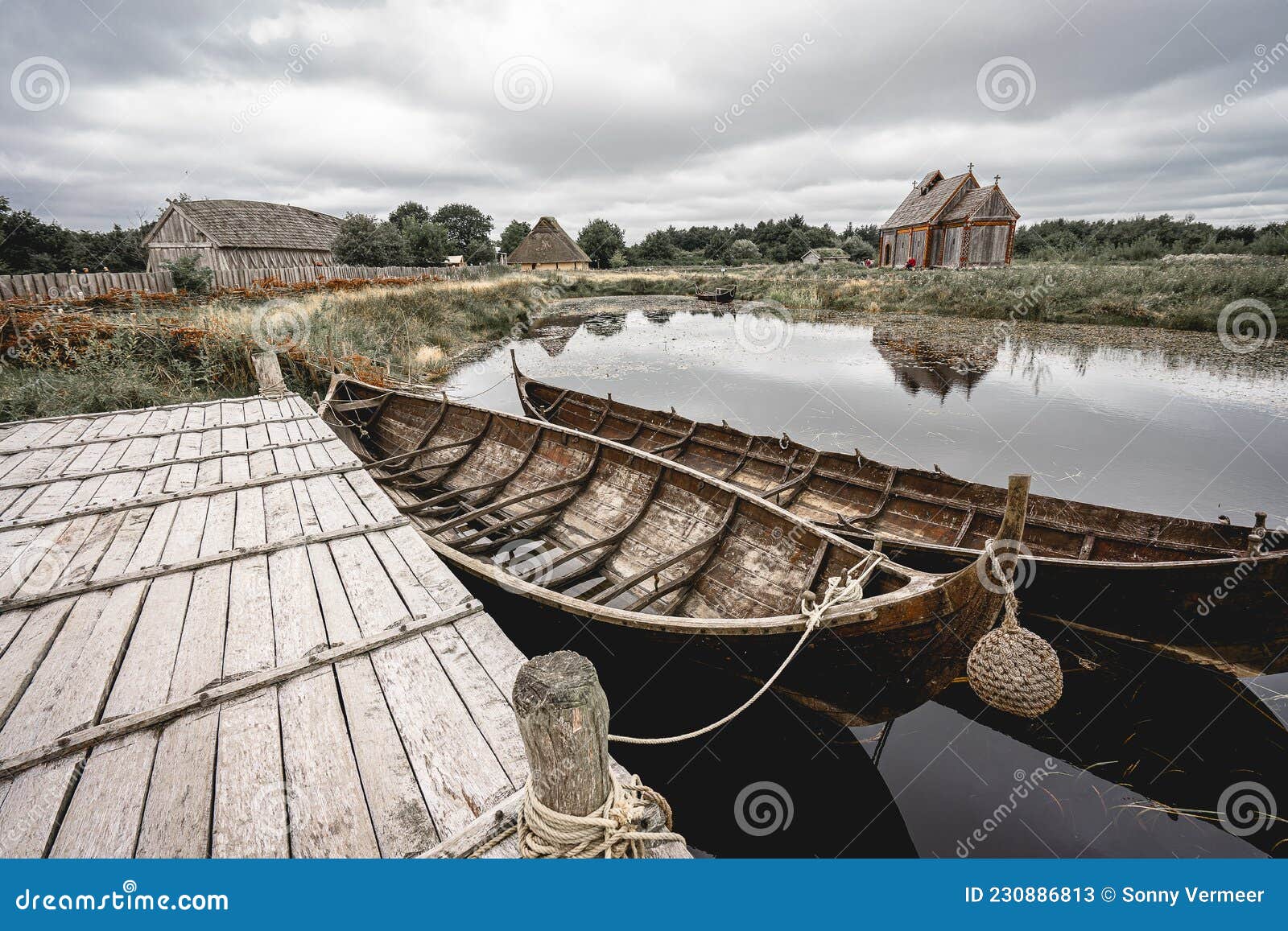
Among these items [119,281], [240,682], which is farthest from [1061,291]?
[119,281]

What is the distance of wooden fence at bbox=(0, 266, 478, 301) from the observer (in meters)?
13.3

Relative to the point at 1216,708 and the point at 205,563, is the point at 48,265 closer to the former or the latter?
the point at 205,563

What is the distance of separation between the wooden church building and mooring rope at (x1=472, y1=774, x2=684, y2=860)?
1492 inches

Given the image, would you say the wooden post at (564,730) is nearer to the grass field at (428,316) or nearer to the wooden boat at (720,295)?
the grass field at (428,316)

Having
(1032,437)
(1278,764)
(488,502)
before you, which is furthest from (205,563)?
(1032,437)

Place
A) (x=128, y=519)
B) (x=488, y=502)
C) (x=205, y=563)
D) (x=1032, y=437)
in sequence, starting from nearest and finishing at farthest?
(x=205, y=563), (x=128, y=519), (x=488, y=502), (x=1032, y=437)

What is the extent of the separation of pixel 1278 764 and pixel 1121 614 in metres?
1.38

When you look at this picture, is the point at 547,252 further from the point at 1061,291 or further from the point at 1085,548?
the point at 1085,548

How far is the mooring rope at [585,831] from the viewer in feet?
5.22

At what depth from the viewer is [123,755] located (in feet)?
6.88

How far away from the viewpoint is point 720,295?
34.5 m

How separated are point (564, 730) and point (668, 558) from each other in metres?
3.12

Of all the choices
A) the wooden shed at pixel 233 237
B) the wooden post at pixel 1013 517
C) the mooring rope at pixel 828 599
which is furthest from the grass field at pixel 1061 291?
the wooden shed at pixel 233 237

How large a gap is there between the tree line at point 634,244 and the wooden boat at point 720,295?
56.9 ft
